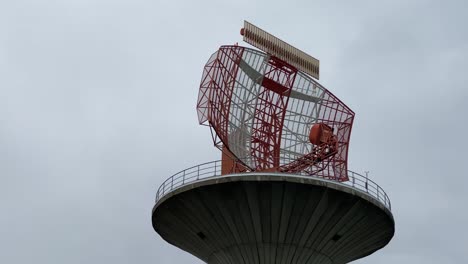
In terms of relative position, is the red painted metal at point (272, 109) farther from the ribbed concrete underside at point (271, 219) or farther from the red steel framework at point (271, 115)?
the ribbed concrete underside at point (271, 219)

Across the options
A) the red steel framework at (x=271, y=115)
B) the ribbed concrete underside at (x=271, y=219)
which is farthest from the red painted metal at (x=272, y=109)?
the ribbed concrete underside at (x=271, y=219)

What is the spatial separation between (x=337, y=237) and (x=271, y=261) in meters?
4.46

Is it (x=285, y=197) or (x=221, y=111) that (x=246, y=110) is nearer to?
(x=221, y=111)

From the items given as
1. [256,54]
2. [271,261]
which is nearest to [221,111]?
[256,54]

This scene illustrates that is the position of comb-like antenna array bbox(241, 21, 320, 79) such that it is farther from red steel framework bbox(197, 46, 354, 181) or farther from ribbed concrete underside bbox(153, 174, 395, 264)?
ribbed concrete underside bbox(153, 174, 395, 264)

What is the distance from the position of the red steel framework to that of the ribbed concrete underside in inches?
187

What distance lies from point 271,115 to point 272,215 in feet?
37.0

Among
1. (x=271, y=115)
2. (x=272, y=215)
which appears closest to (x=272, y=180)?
(x=272, y=215)

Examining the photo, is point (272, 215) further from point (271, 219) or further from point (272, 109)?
point (272, 109)

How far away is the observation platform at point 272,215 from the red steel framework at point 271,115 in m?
4.28

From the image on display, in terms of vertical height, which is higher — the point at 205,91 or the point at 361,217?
the point at 205,91

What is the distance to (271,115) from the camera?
58719 mm

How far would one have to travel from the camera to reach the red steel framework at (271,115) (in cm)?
5369

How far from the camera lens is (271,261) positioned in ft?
164
